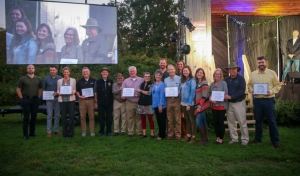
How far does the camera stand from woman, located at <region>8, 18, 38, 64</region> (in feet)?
35.6

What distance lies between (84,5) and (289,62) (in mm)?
8507

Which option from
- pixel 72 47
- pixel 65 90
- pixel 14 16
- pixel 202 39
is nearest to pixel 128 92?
pixel 65 90

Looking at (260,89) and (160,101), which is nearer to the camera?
(260,89)

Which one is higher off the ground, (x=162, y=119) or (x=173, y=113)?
(x=173, y=113)

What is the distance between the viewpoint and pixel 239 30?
12102 millimetres

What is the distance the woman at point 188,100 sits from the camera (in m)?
6.19

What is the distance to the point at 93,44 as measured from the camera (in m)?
12.1

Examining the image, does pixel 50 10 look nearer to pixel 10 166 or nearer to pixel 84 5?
pixel 84 5

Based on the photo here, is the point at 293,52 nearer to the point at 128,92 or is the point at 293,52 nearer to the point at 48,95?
the point at 128,92

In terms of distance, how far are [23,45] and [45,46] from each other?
78 centimetres

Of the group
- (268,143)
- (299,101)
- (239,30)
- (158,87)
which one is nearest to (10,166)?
(158,87)

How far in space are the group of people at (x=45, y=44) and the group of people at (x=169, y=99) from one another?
13.3ft

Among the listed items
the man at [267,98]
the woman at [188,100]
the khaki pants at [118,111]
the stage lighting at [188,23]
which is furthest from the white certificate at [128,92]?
the stage lighting at [188,23]

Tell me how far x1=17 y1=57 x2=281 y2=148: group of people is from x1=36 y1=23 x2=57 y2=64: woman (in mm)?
4011
